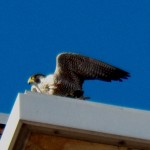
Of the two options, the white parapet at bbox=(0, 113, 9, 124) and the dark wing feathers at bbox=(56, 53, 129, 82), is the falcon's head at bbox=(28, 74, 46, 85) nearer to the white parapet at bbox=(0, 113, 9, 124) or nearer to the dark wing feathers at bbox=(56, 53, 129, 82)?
the dark wing feathers at bbox=(56, 53, 129, 82)

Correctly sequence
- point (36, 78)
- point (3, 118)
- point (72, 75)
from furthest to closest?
point (36, 78) → point (72, 75) → point (3, 118)

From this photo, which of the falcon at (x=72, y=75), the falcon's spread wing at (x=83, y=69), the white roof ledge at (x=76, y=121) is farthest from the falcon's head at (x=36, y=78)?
the white roof ledge at (x=76, y=121)

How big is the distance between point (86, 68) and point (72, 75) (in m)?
0.82

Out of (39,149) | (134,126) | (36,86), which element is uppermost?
(36,86)

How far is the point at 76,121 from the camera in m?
3.93

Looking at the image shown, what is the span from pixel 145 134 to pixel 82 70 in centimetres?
655

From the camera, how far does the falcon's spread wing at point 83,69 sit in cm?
967

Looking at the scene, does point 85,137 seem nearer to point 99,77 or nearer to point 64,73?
point 99,77

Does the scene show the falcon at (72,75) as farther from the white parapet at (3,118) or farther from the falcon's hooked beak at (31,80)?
the white parapet at (3,118)

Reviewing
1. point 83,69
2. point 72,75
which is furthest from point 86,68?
point 72,75

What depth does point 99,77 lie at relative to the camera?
9.80 meters

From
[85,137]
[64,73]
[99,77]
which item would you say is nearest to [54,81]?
[64,73]

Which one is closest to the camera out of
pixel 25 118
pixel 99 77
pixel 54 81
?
pixel 25 118

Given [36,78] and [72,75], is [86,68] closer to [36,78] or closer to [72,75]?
[72,75]
